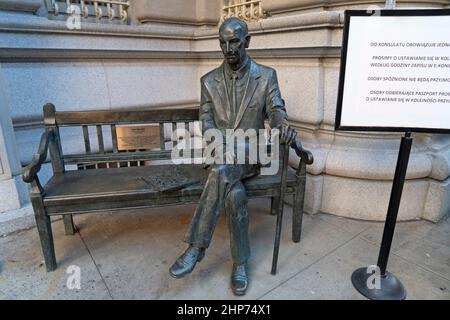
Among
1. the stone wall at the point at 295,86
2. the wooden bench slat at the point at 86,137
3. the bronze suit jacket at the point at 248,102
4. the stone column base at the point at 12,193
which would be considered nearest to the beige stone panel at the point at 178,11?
the stone wall at the point at 295,86

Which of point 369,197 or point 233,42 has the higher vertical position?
point 233,42

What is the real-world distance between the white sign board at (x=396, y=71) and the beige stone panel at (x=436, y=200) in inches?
58.8

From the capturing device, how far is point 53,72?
12.0ft

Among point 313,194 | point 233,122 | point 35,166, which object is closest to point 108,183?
point 35,166

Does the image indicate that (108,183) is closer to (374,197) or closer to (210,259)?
(210,259)

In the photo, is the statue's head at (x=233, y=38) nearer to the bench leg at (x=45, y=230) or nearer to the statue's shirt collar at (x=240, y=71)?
the statue's shirt collar at (x=240, y=71)

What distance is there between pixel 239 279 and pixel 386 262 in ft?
3.57

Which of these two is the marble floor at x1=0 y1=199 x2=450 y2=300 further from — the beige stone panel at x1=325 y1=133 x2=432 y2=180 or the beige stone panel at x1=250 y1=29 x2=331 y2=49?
the beige stone panel at x1=250 y1=29 x2=331 y2=49

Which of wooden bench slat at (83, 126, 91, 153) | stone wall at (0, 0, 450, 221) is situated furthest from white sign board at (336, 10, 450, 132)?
wooden bench slat at (83, 126, 91, 153)

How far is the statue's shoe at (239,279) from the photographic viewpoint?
221cm

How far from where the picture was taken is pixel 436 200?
3160 millimetres

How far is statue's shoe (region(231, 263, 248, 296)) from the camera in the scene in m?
2.21
